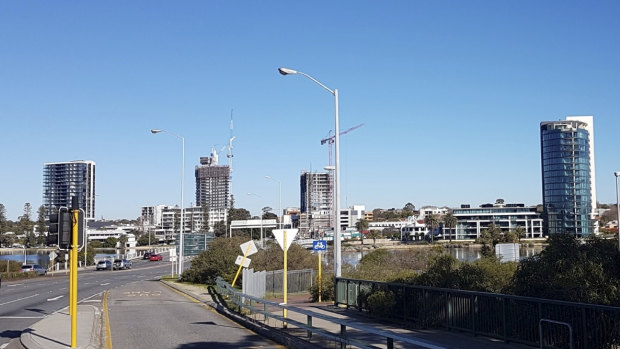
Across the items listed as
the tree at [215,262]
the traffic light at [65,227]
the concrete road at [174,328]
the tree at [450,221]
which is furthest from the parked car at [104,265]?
the tree at [450,221]

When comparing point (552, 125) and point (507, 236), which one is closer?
point (507, 236)

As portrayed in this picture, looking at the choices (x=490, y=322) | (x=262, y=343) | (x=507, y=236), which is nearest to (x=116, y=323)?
(x=262, y=343)

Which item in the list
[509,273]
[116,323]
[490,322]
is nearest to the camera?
[490,322]

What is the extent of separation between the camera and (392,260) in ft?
134

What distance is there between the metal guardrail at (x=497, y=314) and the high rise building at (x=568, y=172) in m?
78.2

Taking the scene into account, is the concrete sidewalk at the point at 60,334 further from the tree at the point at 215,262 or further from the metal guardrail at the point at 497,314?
the tree at the point at 215,262

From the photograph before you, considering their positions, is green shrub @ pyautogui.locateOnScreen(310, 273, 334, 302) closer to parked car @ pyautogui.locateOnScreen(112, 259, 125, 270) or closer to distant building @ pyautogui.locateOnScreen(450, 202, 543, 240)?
parked car @ pyautogui.locateOnScreen(112, 259, 125, 270)

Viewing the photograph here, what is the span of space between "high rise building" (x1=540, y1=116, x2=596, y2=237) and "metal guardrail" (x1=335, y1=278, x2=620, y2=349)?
3079 inches

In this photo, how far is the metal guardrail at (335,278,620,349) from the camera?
10.9 metres

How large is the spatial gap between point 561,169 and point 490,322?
303 feet

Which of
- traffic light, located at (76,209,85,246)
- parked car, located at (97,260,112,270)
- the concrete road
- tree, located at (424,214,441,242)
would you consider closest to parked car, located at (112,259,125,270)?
parked car, located at (97,260,112,270)

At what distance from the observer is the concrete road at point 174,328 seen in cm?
1541

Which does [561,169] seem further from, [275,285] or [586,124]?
[275,285]

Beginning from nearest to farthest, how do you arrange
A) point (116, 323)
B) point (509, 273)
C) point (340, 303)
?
point (509, 273) → point (116, 323) → point (340, 303)
